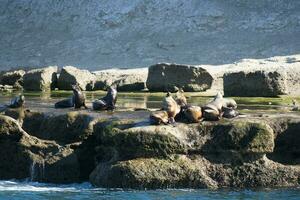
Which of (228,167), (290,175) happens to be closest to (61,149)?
→ (228,167)

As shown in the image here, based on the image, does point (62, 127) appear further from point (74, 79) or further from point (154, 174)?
point (74, 79)

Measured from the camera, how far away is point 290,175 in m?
21.1

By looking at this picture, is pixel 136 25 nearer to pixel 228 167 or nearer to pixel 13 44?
pixel 13 44

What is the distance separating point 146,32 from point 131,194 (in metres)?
51.5

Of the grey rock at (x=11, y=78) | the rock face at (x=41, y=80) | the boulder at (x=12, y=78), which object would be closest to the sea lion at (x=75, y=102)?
the rock face at (x=41, y=80)

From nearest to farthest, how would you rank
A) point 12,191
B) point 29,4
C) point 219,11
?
1. point 12,191
2. point 219,11
3. point 29,4

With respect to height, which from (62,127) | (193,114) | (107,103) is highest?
(107,103)

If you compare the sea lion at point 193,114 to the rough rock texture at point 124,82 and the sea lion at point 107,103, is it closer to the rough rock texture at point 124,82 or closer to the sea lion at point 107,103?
the sea lion at point 107,103

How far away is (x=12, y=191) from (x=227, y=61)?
41441 millimetres

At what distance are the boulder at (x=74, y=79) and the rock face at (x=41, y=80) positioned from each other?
1.52 feet

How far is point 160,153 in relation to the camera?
20703 mm

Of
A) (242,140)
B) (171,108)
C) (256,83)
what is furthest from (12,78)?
(242,140)

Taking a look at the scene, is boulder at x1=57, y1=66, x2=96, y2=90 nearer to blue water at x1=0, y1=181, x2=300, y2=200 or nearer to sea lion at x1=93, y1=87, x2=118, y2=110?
sea lion at x1=93, y1=87, x2=118, y2=110

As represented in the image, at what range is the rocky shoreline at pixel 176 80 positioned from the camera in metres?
35.6
